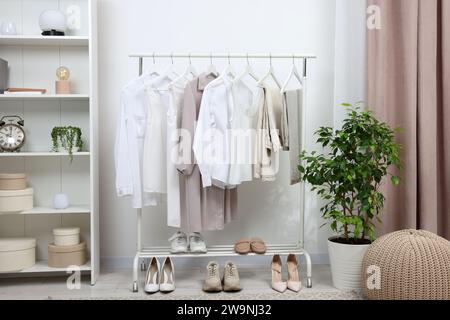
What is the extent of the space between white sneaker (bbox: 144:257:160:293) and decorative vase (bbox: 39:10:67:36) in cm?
149

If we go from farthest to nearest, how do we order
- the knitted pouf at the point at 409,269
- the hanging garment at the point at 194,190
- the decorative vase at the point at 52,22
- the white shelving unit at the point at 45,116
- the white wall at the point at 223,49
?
the white wall at the point at 223,49 → the white shelving unit at the point at 45,116 → the decorative vase at the point at 52,22 → the hanging garment at the point at 194,190 → the knitted pouf at the point at 409,269

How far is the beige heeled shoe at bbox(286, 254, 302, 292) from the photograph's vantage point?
2.79m

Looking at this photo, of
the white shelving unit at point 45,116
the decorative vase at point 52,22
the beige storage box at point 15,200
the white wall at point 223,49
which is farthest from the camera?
the white wall at point 223,49

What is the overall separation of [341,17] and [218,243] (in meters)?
1.70

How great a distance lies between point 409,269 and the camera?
7.96ft

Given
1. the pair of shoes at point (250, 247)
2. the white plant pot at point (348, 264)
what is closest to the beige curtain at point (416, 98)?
the white plant pot at point (348, 264)

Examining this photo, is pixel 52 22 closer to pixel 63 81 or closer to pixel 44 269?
pixel 63 81

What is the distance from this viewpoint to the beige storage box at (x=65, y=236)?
2.97m

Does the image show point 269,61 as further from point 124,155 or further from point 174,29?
point 124,155

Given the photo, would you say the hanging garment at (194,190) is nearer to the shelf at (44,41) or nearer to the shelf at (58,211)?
the shelf at (58,211)

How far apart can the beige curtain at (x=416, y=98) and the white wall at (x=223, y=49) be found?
0.38 metres

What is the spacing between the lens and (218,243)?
3338 millimetres
